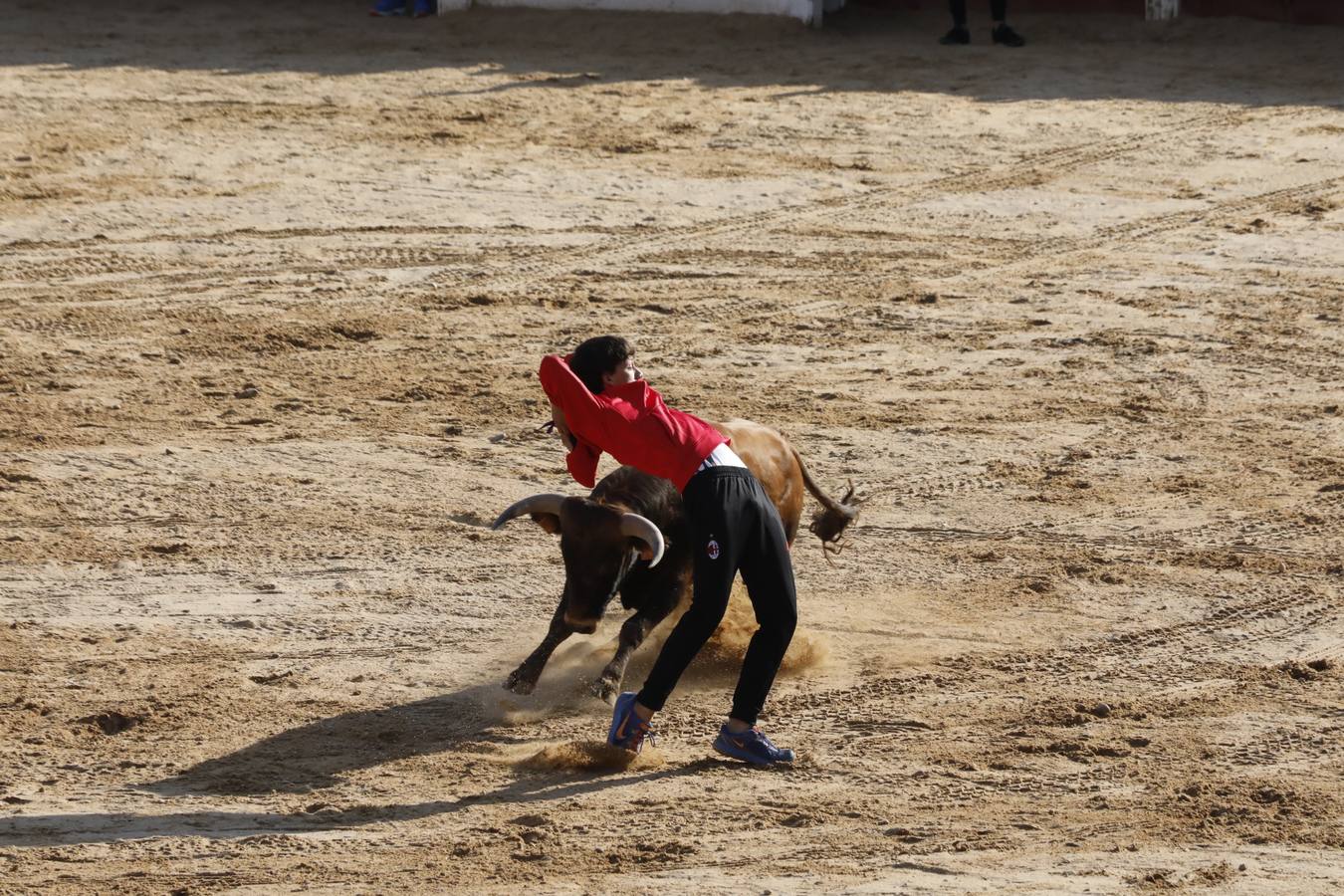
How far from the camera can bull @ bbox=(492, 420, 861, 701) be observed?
7.57 m

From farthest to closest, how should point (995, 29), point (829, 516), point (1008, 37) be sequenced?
point (995, 29)
point (1008, 37)
point (829, 516)

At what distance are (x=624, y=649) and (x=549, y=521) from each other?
0.67 m

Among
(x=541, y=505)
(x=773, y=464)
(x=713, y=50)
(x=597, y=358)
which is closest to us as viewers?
(x=597, y=358)

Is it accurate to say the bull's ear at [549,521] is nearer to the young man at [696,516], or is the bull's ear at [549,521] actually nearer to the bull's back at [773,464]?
the young man at [696,516]

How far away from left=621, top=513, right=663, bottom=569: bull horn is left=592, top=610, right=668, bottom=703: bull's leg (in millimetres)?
690

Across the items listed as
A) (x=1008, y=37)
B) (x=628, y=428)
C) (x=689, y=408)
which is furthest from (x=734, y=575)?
(x=1008, y=37)

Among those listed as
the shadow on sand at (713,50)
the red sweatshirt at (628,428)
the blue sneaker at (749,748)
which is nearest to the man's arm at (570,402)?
the red sweatshirt at (628,428)

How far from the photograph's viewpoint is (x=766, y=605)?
734 cm

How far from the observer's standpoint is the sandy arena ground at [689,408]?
700 centimetres

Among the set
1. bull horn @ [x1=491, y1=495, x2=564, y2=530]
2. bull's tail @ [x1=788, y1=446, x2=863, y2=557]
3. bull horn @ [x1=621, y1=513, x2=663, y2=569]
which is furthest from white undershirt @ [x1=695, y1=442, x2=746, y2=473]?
bull's tail @ [x1=788, y1=446, x2=863, y2=557]

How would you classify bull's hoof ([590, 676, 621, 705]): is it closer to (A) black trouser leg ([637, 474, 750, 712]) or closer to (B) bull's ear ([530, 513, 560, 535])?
(A) black trouser leg ([637, 474, 750, 712])

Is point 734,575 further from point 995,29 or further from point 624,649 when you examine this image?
point 995,29

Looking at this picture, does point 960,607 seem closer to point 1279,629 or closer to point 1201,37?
point 1279,629

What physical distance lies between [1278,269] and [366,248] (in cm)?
695
